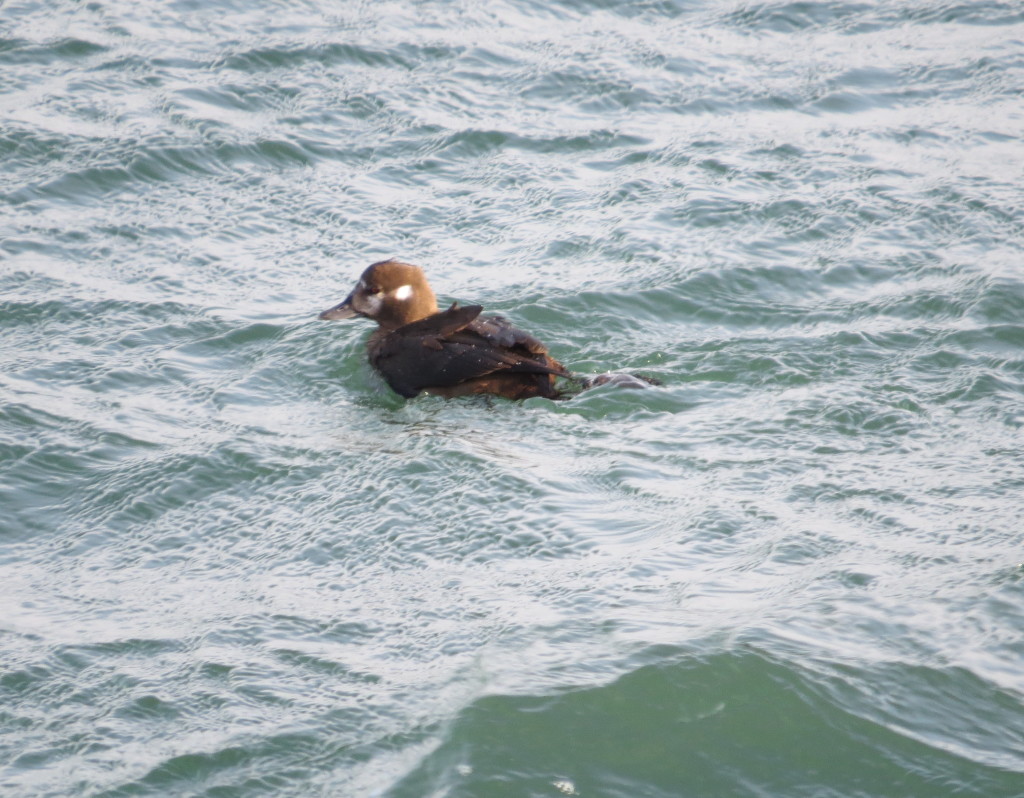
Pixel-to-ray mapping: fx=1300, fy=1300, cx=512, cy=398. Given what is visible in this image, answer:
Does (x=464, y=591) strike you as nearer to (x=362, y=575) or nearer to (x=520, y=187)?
(x=362, y=575)

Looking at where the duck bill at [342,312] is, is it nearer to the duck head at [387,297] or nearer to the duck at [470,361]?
the duck head at [387,297]

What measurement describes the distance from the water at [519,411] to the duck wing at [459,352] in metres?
0.18

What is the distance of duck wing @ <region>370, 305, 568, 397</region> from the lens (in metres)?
6.75

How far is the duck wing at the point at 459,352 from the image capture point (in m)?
6.75

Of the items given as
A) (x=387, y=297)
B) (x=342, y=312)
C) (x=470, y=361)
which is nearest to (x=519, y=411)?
(x=470, y=361)

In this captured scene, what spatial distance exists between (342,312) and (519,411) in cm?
147

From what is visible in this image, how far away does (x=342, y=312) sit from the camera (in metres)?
7.61

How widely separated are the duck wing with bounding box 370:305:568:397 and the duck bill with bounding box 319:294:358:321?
58 centimetres

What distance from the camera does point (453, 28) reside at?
11.9 meters

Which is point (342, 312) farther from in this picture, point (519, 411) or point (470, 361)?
point (519, 411)

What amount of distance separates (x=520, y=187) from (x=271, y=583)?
200 inches

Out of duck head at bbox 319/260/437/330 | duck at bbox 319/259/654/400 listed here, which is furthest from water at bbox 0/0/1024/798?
duck head at bbox 319/260/437/330

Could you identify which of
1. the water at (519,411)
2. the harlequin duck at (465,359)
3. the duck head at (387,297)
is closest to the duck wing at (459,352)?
the harlequin duck at (465,359)

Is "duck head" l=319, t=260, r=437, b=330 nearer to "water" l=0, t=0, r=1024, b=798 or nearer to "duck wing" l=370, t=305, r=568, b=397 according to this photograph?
"water" l=0, t=0, r=1024, b=798
